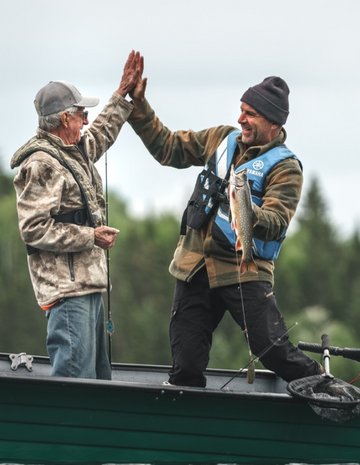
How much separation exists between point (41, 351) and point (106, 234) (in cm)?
6807

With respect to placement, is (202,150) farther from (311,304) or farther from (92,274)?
(311,304)

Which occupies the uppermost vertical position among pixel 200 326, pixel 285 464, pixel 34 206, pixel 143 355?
pixel 34 206

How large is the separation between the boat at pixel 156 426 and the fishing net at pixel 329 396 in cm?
12

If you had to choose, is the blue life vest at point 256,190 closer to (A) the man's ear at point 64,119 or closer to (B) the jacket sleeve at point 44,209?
(B) the jacket sleeve at point 44,209

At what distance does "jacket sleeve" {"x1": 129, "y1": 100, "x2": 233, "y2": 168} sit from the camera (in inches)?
466

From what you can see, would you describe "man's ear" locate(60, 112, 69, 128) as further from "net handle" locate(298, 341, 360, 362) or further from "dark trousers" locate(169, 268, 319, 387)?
"net handle" locate(298, 341, 360, 362)

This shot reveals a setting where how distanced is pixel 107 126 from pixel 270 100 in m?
1.22

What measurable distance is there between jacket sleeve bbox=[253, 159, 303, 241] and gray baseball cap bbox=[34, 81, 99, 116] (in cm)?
133

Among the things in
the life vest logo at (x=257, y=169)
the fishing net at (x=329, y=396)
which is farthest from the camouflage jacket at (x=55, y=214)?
the fishing net at (x=329, y=396)

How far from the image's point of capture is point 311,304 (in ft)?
331

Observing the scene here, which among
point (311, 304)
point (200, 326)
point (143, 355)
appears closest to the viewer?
point (200, 326)

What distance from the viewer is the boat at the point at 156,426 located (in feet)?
35.1

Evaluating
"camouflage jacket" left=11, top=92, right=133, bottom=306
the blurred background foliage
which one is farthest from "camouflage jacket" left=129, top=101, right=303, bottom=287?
the blurred background foliage

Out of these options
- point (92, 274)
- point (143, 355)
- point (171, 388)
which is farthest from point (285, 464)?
point (143, 355)
